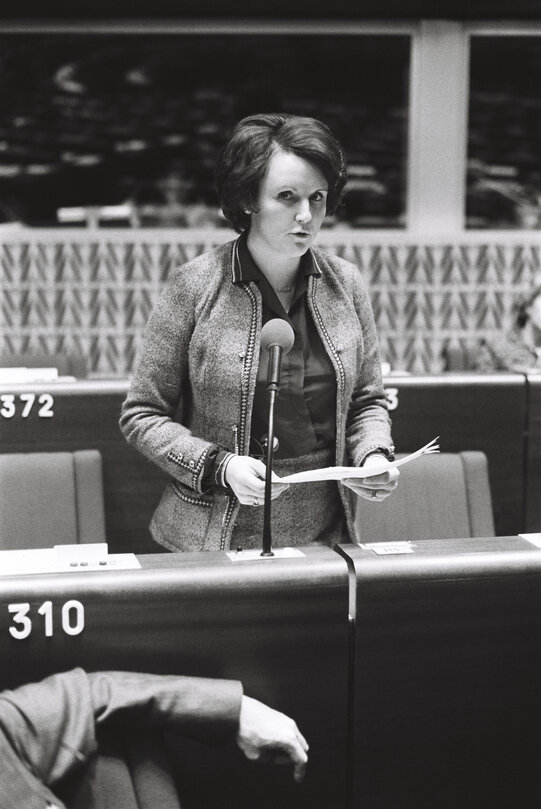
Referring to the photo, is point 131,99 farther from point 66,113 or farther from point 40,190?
point 40,190

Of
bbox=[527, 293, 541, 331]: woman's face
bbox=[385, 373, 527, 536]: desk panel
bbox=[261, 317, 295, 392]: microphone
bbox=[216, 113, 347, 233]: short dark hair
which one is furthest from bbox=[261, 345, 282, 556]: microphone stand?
bbox=[527, 293, 541, 331]: woman's face

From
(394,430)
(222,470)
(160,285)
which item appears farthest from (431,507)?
(160,285)

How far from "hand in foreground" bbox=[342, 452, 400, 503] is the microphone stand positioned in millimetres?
248

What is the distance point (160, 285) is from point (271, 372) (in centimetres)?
479

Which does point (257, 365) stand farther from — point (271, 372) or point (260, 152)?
point (260, 152)

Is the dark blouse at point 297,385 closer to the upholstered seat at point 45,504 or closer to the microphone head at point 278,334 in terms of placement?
the microphone head at point 278,334

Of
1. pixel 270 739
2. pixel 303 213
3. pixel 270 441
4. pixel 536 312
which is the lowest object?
pixel 270 739

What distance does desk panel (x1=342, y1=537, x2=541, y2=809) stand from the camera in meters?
1.59

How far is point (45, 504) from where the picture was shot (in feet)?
9.33

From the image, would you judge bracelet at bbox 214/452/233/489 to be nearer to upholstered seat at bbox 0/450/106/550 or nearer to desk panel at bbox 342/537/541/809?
desk panel at bbox 342/537/541/809

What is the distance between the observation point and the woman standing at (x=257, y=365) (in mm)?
1931

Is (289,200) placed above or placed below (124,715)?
above

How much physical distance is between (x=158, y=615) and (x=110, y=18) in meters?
5.53

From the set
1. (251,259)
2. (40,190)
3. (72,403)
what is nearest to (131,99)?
(40,190)
